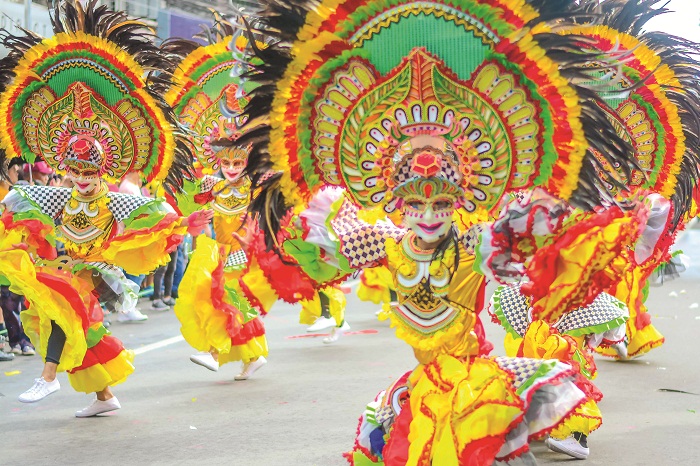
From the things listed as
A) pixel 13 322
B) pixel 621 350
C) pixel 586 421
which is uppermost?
pixel 586 421

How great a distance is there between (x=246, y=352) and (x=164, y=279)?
5714 millimetres

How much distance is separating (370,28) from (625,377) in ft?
16.7

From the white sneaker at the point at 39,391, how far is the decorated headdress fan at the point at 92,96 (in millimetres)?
1396

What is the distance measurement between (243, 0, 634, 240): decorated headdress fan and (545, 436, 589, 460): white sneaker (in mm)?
1877

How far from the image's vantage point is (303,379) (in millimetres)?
8578

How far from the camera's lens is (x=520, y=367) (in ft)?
15.0

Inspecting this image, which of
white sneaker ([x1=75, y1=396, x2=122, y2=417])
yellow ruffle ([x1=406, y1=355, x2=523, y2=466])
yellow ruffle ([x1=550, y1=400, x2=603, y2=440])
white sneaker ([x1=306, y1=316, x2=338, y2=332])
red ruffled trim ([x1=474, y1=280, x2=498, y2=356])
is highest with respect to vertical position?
red ruffled trim ([x1=474, y1=280, x2=498, y2=356])

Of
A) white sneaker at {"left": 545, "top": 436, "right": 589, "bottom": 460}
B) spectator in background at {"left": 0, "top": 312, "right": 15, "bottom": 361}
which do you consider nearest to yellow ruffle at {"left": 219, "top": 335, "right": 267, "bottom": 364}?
spectator in background at {"left": 0, "top": 312, "right": 15, "bottom": 361}

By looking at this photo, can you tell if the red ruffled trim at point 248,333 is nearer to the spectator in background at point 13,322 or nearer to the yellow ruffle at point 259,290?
the yellow ruffle at point 259,290

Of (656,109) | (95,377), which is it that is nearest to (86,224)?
(95,377)

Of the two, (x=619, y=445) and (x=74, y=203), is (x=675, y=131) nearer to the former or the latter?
(x=619, y=445)

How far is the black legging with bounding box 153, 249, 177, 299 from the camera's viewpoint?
528 inches

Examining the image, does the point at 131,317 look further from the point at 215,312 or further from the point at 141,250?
the point at 141,250

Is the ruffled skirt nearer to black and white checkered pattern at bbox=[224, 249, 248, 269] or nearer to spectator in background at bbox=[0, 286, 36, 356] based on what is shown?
black and white checkered pattern at bbox=[224, 249, 248, 269]
